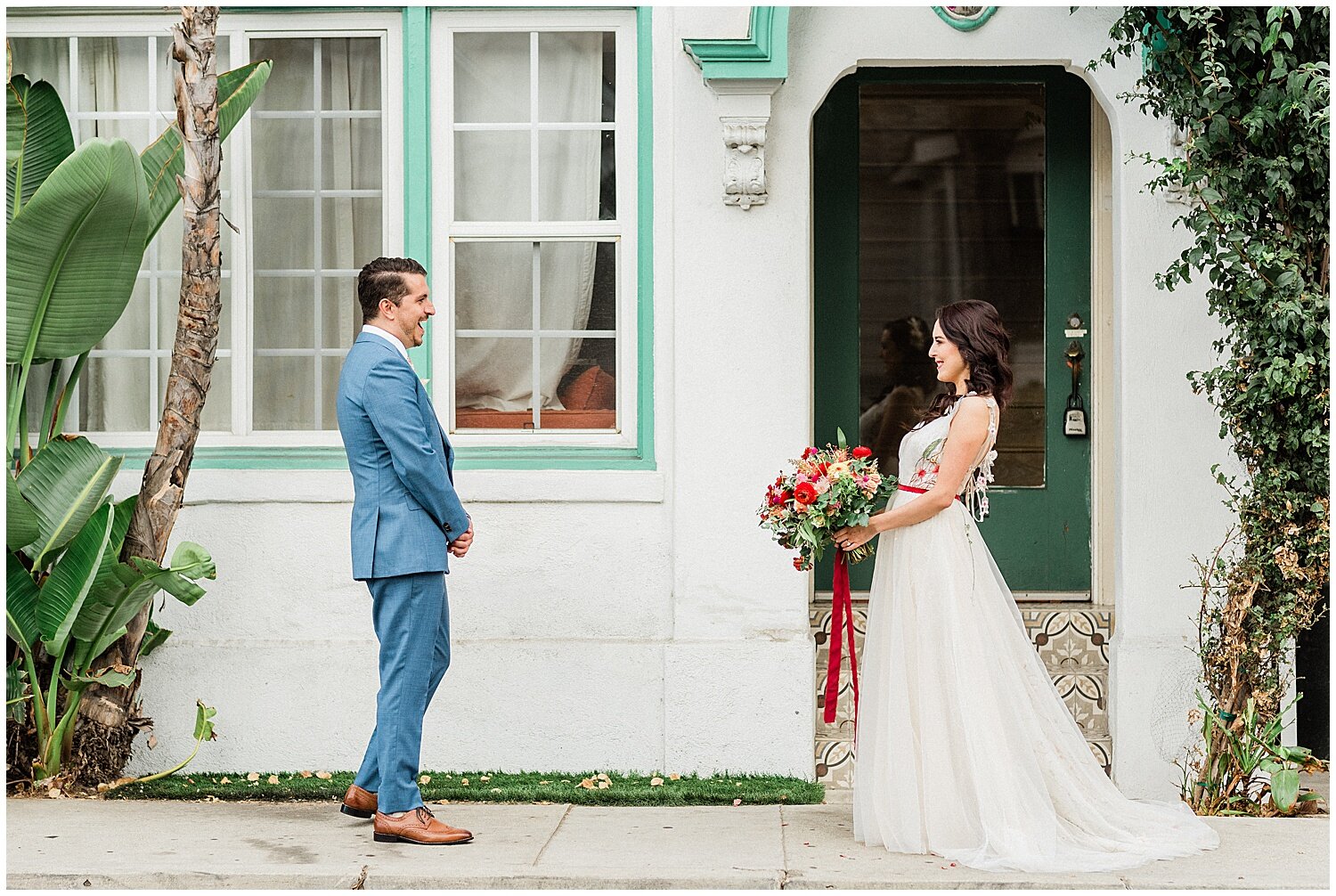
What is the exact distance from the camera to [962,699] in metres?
5.12

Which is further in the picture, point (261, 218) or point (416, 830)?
point (261, 218)

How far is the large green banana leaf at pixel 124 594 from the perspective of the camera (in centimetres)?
587

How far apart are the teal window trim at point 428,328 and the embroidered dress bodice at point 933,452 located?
5.12 ft

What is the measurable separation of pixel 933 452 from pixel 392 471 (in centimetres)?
197

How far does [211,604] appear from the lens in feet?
21.6

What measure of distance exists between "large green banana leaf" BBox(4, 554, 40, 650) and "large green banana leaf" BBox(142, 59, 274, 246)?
1.53 m

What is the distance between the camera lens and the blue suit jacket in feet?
16.5

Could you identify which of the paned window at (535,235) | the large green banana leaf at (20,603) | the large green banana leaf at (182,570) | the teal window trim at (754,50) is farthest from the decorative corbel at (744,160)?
the large green banana leaf at (20,603)

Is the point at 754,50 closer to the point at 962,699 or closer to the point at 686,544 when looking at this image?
the point at 686,544

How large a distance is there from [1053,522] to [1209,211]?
206cm

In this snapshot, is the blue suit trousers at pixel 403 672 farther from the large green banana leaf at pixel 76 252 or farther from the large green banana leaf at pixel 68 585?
the large green banana leaf at pixel 76 252

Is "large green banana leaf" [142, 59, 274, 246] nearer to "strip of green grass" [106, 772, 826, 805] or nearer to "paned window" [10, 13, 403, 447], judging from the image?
"paned window" [10, 13, 403, 447]

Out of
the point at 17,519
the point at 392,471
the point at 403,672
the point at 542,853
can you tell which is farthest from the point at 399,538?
the point at 17,519

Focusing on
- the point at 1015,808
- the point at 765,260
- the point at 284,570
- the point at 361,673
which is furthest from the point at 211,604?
the point at 1015,808
